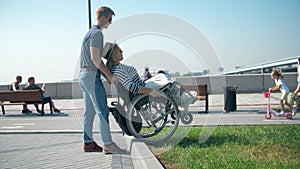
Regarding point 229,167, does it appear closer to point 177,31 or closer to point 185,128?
point 177,31

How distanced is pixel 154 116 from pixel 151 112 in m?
0.09

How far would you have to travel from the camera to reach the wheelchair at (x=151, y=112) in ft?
18.7

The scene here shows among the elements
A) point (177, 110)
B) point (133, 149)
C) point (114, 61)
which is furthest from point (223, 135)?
point (114, 61)

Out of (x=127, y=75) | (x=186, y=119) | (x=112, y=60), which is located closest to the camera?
(x=127, y=75)

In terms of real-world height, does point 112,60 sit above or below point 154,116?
above

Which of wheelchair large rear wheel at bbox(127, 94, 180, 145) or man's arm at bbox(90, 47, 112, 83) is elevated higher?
man's arm at bbox(90, 47, 112, 83)

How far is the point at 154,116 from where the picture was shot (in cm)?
593

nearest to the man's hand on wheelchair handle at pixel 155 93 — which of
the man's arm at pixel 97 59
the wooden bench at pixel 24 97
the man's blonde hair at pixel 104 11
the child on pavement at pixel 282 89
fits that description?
the man's arm at pixel 97 59

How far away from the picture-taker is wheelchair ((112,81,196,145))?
570 centimetres

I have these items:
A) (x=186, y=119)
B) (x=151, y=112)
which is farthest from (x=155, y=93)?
(x=186, y=119)

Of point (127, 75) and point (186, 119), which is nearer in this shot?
point (127, 75)

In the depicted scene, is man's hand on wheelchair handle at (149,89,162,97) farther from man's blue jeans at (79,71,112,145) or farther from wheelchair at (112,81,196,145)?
man's blue jeans at (79,71,112,145)

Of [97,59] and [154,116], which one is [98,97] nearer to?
[97,59]

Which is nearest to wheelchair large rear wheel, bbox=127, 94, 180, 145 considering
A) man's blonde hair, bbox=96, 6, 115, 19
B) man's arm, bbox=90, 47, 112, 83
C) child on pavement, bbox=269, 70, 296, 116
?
man's arm, bbox=90, 47, 112, 83
